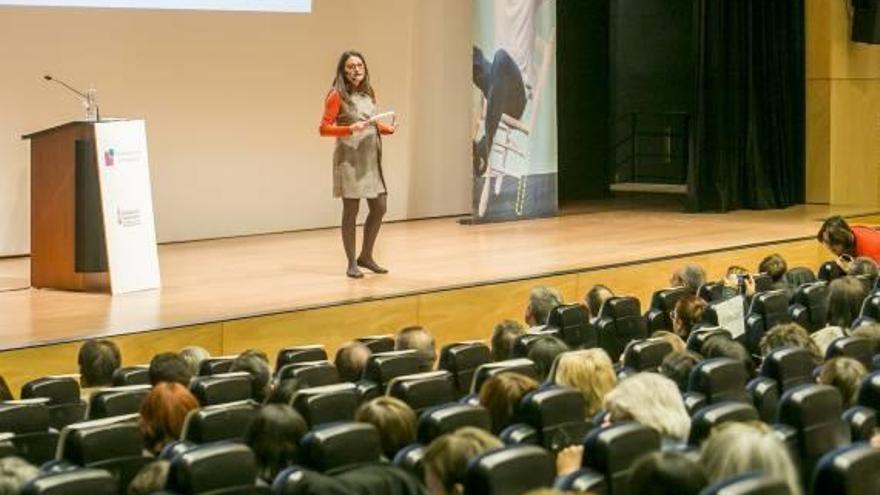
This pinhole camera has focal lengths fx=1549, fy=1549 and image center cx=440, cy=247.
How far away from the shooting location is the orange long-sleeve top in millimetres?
8398

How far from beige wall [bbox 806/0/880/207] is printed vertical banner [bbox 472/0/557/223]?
2961mm

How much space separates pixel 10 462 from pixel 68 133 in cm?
508

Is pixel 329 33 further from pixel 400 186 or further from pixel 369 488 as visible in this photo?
pixel 369 488

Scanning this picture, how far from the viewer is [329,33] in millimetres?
11953

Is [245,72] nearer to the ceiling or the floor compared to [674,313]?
nearer to the ceiling

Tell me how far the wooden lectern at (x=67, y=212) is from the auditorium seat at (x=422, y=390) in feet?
13.4

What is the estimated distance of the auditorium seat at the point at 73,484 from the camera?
3.11 m

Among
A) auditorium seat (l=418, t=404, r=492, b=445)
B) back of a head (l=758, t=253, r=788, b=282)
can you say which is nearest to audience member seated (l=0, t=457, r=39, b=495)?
auditorium seat (l=418, t=404, r=492, b=445)

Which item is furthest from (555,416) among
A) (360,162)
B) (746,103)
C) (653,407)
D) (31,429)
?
(746,103)

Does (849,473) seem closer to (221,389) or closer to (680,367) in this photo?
(680,367)

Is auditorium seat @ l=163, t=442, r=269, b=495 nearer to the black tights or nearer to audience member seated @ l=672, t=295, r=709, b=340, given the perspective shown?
audience member seated @ l=672, t=295, r=709, b=340

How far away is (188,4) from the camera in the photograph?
1027cm

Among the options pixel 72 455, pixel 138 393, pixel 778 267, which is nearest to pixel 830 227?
pixel 778 267

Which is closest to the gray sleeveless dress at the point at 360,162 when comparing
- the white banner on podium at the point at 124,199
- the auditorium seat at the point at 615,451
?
the white banner on podium at the point at 124,199
